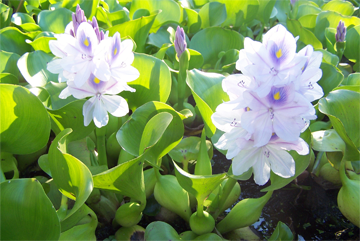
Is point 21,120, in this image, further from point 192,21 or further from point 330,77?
point 192,21

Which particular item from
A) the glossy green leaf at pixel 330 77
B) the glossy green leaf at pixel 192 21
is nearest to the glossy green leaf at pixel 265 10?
the glossy green leaf at pixel 192 21

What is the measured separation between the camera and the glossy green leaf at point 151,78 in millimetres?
1324

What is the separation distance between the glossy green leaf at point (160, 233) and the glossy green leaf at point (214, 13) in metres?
1.61

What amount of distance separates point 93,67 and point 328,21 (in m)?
1.96

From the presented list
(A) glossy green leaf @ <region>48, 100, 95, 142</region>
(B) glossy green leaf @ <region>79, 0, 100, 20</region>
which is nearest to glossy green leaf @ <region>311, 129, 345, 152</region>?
(A) glossy green leaf @ <region>48, 100, 95, 142</region>

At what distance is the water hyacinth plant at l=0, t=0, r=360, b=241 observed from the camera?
0.84 meters

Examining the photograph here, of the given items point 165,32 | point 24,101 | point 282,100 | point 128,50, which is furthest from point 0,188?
point 165,32

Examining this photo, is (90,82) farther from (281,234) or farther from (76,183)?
(281,234)

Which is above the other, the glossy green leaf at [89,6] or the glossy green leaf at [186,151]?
the glossy green leaf at [89,6]

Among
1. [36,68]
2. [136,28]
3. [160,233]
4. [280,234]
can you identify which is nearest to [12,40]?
[36,68]

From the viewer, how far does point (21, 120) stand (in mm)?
1069

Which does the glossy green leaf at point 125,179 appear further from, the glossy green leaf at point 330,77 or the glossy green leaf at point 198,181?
the glossy green leaf at point 330,77

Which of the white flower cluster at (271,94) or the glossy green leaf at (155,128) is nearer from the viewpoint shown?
the white flower cluster at (271,94)

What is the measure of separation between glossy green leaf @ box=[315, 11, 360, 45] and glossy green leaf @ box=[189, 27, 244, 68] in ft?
2.34
